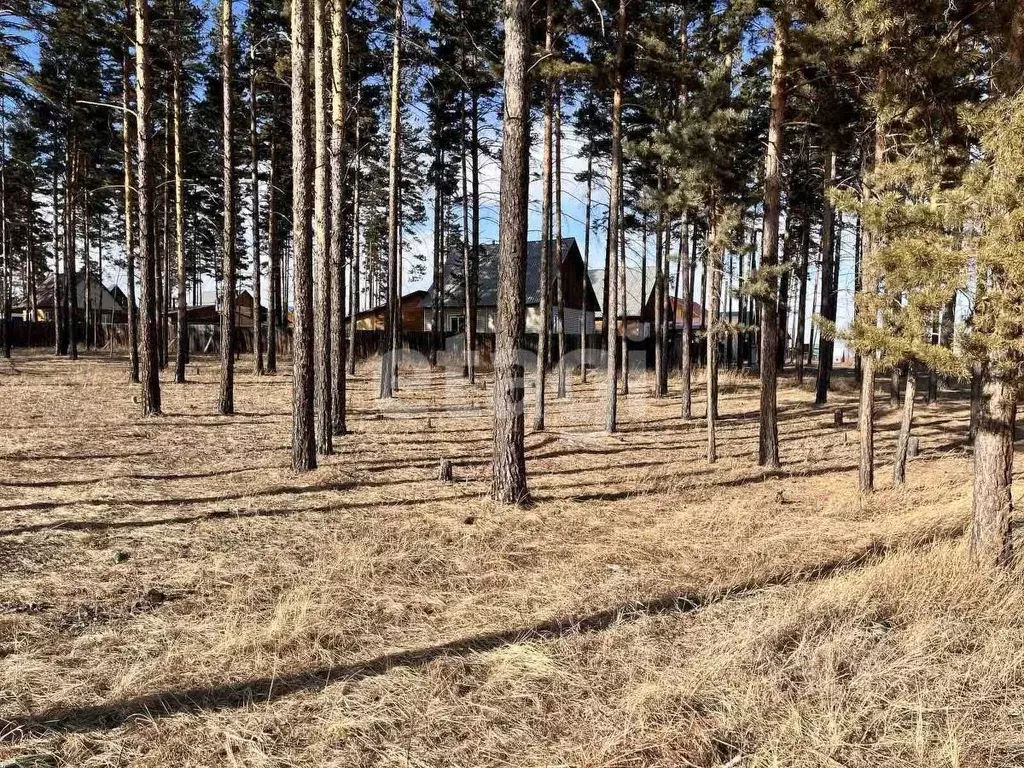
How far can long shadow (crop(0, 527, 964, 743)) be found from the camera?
9.66ft

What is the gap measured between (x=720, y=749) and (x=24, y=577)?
4963 mm

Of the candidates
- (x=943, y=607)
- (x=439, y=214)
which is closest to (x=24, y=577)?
(x=943, y=607)

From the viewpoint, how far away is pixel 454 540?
239 inches

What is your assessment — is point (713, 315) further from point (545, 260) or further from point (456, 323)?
point (456, 323)

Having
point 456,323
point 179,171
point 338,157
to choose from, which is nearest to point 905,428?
point 338,157

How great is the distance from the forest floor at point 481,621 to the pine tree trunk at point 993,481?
265 mm

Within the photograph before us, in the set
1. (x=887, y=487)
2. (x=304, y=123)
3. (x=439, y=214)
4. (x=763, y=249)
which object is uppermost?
(x=439, y=214)

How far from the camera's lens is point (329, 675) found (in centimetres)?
346

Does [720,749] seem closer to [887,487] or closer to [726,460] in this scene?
[887,487]

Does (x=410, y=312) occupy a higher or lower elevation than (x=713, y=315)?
higher

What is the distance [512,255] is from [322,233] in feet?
11.3

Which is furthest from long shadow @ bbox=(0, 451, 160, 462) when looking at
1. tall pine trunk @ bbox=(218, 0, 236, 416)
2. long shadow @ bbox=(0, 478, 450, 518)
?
tall pine trunk @ bbox=(218, 0, 236, 416)

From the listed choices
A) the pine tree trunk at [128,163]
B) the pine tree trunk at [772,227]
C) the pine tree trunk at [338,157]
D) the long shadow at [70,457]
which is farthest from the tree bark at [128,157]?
the pine tree trunk at [772,227]

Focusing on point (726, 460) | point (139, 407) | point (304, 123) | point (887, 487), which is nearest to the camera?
point (304, 123)
